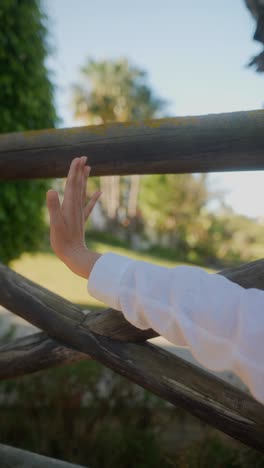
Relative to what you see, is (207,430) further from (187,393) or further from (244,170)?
(244,170)

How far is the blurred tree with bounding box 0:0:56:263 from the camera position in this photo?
376 cm

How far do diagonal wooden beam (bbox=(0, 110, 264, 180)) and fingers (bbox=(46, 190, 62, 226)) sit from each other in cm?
34

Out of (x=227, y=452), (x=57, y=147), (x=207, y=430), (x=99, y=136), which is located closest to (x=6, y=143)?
(x=57, y=147)

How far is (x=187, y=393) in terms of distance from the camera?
39.8 inches

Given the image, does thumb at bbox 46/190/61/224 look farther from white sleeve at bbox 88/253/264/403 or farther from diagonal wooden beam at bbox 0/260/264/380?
diagonal wooden beam at bbox 0/260/264/380

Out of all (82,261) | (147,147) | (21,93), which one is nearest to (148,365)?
(82,261)

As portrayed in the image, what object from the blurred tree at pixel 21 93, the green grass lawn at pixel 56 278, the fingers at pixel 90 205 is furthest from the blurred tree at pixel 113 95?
the fingers at pixel 90 205

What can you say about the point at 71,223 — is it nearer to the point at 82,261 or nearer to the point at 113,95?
the point at 82,261

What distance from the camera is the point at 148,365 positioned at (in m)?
1.07

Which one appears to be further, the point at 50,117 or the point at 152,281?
the point at 50,117

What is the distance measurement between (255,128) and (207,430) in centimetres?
154

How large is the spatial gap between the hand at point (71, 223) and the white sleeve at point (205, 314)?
15 cm

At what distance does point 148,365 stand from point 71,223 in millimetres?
432

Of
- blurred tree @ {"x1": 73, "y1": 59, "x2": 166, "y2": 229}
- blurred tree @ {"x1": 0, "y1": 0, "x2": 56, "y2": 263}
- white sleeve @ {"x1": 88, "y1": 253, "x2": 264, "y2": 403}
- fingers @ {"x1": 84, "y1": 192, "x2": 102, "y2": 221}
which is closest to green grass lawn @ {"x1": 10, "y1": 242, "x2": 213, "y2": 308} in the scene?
blurred tree @ {"x1": 0, "y1": 0, "x2": 56, "y2": 263}
